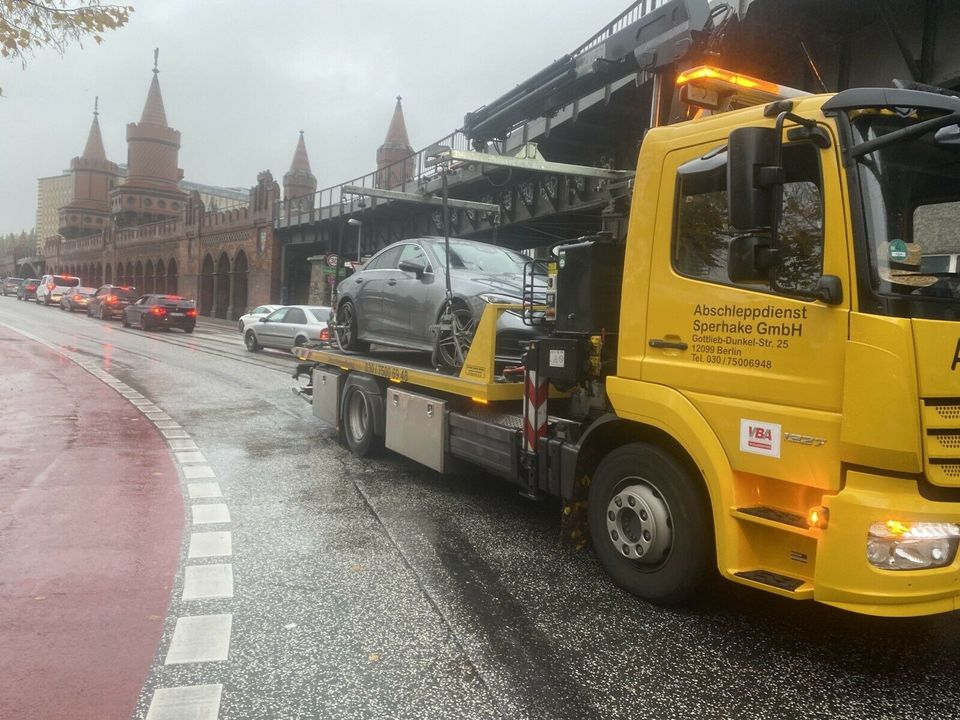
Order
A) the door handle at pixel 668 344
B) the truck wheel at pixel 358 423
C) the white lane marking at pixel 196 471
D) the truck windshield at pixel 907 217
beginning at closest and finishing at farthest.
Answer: the truck windshield at pixel 907 217, the door handle at pixel 668 344, the white lane marking at pixel 196 471, the truck wheel at pixel 358 423

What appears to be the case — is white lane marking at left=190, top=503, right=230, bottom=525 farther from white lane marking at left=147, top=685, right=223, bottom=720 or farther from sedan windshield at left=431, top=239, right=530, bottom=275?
sedan windshield at left=431, top=239, right=530, bottom=275

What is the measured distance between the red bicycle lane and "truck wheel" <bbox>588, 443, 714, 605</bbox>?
97.5 inches

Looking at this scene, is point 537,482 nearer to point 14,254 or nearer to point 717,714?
point 717,714

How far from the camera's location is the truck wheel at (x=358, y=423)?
8.24 m

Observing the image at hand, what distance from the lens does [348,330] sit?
9.70 metres

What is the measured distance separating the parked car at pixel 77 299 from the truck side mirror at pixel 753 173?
4591 centimetres

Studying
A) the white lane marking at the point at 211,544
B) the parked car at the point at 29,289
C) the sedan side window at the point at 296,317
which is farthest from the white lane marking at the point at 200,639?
the parked car at the point at 29,289

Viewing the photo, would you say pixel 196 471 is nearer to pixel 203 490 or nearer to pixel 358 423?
pixel 203 490

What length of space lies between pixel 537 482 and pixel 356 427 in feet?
12.7

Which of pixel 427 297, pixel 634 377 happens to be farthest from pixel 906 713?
pixel 427 297

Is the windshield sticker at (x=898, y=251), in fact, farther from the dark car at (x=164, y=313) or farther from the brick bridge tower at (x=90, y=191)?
the brick bridge tower at (x=90, y=191)

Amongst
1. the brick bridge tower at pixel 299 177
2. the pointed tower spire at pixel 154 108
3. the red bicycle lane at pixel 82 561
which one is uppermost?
the pointed tower spire at pixel 154 108

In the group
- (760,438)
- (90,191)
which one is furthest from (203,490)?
(90,191)

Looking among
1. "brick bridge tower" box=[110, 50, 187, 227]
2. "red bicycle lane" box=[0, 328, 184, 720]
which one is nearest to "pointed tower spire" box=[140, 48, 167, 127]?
"brick bridge tower" box=[110, 50, 187, 227]
